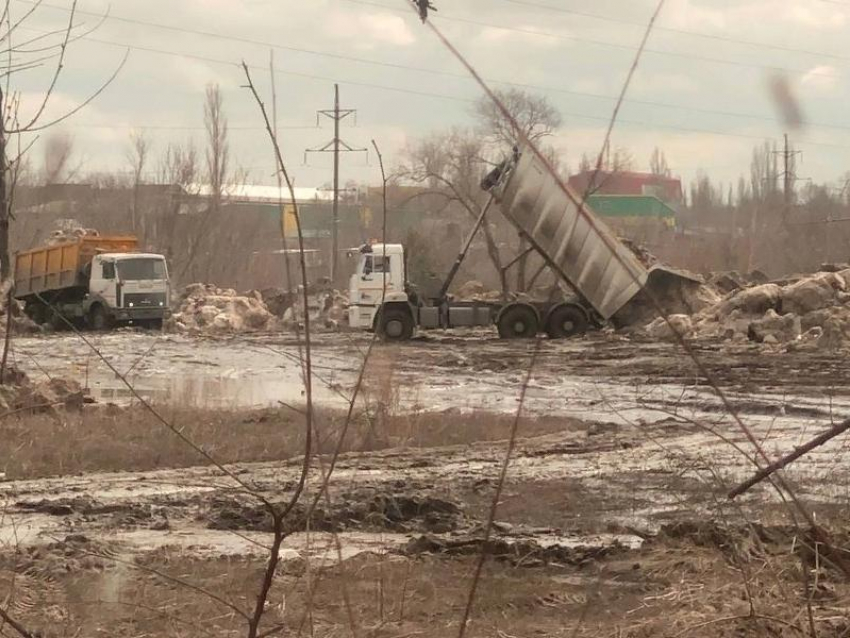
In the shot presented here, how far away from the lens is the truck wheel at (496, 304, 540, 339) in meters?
32.6

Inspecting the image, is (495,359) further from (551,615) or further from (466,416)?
(551,615)

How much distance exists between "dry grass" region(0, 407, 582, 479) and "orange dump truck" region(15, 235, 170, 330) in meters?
23.8

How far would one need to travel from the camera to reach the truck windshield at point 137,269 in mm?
38719

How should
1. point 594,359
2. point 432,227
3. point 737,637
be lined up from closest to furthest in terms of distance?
point 737,637 < point 594,359 < point 432,227

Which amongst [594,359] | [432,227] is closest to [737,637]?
[594,359]

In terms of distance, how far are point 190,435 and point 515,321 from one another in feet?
66.7

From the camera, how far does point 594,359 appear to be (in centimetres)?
2603

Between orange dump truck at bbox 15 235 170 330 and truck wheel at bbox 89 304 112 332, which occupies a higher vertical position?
orange dump truck at bbox 15 235 170 330

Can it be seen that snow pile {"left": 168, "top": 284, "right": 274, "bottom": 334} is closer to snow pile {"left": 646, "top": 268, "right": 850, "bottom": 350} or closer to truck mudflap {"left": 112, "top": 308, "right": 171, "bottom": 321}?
truck mudflap {"left": 112, "top": 308, "right": 171, "bottom": 321}

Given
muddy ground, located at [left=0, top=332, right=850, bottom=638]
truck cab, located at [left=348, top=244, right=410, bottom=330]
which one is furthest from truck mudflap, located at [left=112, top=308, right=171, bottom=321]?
muddy ground, located at [left=0, top=332, right=850, bottom=638]

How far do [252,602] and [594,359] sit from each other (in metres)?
20.2

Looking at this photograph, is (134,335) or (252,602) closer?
(252,602)

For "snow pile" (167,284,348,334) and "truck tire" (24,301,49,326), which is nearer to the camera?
"snow pile" (167,284,348,334)

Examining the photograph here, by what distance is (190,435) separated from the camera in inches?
505
